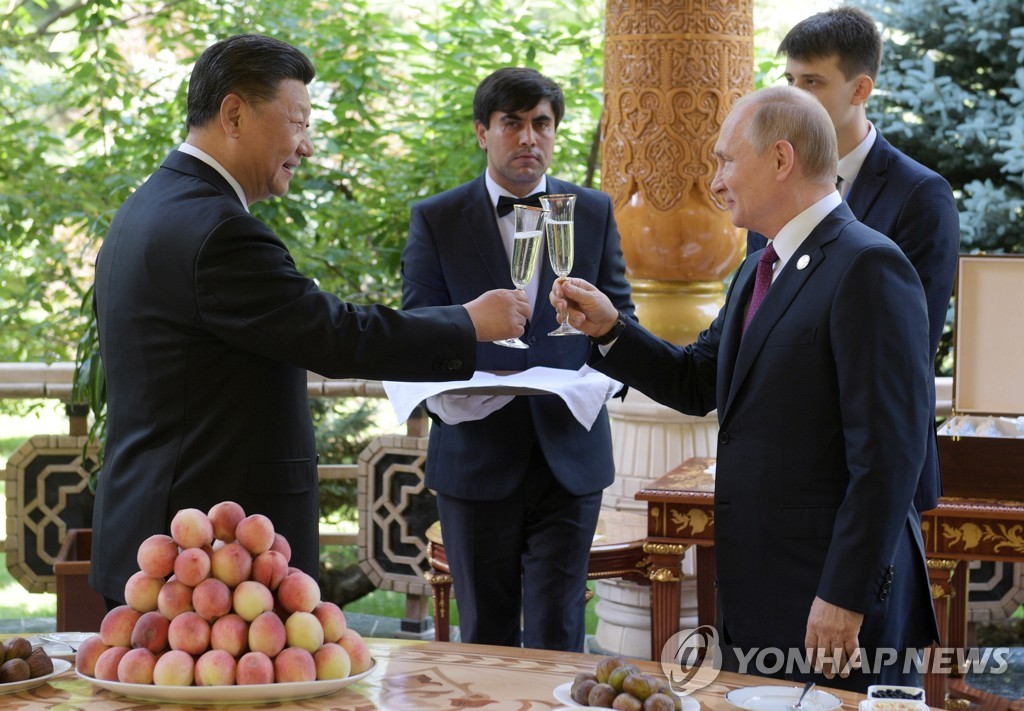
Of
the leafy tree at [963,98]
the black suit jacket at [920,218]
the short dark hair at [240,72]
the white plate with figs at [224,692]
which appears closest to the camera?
the white plate with figs at [224,692]

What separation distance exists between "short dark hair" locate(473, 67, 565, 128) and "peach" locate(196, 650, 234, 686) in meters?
1.88

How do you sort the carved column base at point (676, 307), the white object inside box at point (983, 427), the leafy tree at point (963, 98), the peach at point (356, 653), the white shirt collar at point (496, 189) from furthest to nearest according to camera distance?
the leafy tree at point (963, 98), the carved column base at point (676, 307), the white shirt collar at point (496, 189), the white object inside box at point (983, 427), the peach at point (356, 653)

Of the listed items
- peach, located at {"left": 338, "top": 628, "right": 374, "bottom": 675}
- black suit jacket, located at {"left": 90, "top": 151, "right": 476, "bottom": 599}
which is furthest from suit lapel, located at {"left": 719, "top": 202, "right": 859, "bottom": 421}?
peach, located at {"left": 338, "top": 628, "right": 374, "bottom": 675}

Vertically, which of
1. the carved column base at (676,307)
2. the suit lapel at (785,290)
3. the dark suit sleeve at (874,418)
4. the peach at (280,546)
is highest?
the carved column base at (676,307)

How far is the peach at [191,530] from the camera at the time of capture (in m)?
1.78

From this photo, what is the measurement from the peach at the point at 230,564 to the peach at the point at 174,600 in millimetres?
46

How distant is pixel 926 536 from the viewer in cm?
311

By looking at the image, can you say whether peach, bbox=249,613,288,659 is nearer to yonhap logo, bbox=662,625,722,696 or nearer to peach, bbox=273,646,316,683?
peach, bbox=273,646,316,683

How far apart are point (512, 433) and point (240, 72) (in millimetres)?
1181

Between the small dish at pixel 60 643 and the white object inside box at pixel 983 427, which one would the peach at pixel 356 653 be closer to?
the small dish at pixel 60 643

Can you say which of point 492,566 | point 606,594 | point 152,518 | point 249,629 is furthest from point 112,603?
point 606,594

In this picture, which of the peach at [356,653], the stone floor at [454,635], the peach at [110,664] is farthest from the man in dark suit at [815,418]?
the stone floor at [454,635]

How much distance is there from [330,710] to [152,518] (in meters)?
0.72

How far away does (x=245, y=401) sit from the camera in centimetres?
233
